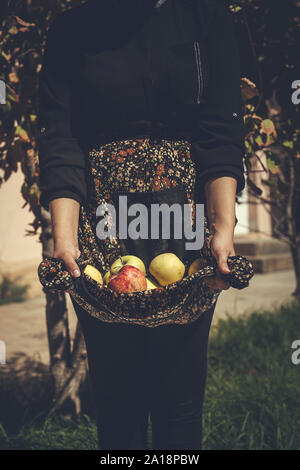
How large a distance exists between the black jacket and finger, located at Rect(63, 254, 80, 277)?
22 cm

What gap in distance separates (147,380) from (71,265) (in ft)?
1.57

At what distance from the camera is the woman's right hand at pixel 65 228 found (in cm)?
154

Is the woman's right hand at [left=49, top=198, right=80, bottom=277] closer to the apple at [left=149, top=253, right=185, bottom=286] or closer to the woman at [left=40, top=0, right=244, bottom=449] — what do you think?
the woman at [left=40, top=0, right=244, bottom=449]

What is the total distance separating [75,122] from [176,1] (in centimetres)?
54

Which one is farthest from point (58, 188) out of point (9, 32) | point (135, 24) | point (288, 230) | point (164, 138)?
point (288, 230)

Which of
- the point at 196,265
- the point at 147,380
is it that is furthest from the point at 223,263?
the point at 147,380

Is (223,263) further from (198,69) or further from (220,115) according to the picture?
(198,69)

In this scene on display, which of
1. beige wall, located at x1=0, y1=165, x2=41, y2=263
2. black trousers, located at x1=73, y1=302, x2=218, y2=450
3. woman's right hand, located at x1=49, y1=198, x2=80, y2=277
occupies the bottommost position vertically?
black trousers, located at x1=73, y1=302, x2=218, y2=450

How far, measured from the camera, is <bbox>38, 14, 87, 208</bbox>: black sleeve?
63.9 inches

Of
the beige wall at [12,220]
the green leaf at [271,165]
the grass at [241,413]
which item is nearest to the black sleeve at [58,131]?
the green leaf at [271,165]

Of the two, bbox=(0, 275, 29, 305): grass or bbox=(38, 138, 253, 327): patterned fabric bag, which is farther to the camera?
bbox=(0, 275, 29, 305): grass

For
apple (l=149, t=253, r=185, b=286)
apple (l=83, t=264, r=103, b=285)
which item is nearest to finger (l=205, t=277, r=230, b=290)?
apple (l=149, t=253, r=185, b=286)

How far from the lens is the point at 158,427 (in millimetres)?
1675

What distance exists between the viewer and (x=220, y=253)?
1.47m
